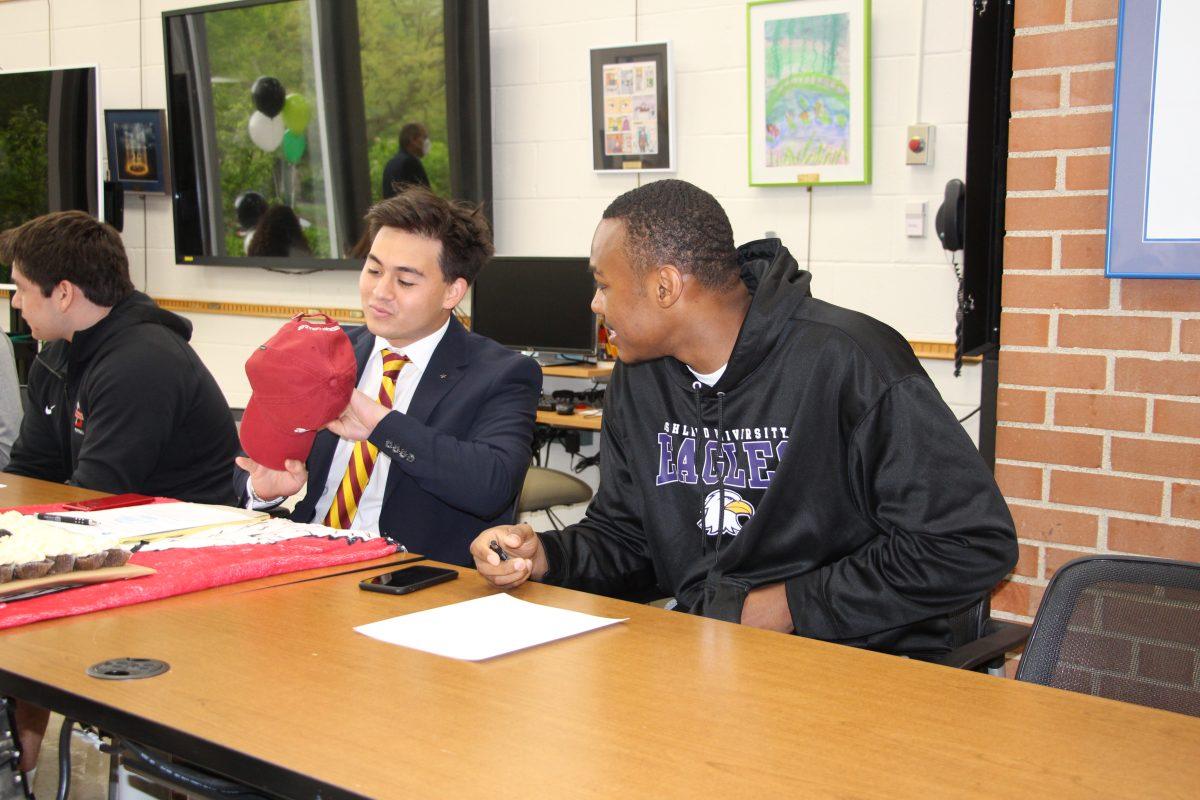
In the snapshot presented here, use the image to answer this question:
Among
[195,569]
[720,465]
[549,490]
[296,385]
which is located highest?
[296,385]

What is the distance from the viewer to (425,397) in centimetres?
231

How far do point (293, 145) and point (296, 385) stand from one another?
348cm

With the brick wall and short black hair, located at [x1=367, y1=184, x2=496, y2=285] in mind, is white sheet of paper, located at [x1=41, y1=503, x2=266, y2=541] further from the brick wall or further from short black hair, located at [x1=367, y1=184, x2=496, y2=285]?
the brick wall

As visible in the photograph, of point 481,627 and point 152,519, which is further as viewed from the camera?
point 152,519

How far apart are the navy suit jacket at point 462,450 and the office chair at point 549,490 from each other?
4.63 feet

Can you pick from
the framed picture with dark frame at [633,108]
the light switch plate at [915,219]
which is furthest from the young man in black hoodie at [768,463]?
the framed picture with dark frame at [633,108]

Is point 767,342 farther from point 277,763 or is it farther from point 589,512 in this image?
point 277,763

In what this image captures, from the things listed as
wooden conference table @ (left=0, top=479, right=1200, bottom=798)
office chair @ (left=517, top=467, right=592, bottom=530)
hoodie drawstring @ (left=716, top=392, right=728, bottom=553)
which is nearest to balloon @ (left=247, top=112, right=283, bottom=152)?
office chair @ (left=517, top=467, right=592, bottom=530)

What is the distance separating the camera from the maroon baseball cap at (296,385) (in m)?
1.85

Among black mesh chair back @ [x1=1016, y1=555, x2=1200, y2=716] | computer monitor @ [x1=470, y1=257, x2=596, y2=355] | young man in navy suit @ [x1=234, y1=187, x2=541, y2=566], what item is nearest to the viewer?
black mesh chair back @ [x1=1016, y1=555, x2=1200, y2=716]

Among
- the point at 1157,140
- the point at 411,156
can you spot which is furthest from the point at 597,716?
the point at 411,156

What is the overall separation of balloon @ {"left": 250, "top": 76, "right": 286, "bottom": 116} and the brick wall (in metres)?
3.65

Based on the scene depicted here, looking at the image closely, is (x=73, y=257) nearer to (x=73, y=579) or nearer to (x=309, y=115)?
(x=73, y=579)

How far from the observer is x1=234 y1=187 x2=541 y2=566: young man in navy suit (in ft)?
7.32
